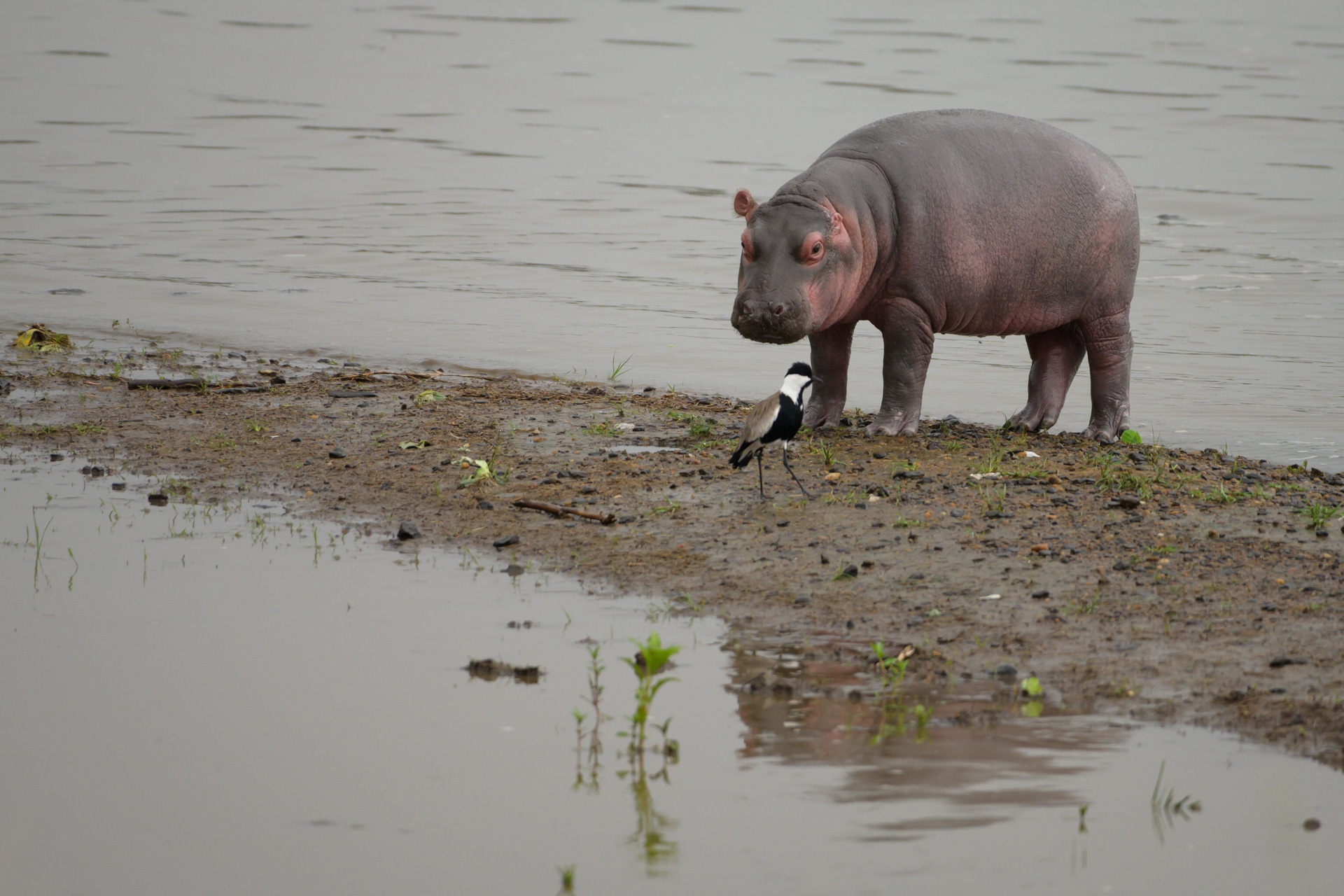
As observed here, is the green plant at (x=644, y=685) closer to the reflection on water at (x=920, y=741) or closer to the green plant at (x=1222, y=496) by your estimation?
the reflection on water at (x=920, y=741)

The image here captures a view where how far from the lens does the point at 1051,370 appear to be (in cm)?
923

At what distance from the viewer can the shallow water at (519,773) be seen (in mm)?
3674

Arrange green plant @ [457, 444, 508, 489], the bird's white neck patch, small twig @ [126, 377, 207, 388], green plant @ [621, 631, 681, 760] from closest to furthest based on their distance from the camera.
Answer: green plant @ [621, 631, 681, 760]
the bird's white neck patch
green plant @ [457, 444, 508, 489]
small twig @ [126, 377, 207, 388]

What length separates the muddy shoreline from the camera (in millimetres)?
4949

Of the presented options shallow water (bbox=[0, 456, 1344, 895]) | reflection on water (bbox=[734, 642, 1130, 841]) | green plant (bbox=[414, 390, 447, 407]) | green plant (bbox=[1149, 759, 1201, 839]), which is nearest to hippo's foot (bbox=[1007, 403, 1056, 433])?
green plant (bbox=[414, 390, 447, 407])

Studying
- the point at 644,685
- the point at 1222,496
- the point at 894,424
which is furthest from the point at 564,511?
the point at 1222,496

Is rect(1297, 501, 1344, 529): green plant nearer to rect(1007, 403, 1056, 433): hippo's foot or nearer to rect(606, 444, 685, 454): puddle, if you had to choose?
rect(1007, 403, 1056, 433): hippo's foot

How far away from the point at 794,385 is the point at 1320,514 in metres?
2.22

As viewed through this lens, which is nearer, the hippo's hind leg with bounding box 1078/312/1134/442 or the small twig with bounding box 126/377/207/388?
the hippo's hind leg with bounding box 1078/312/1134/442

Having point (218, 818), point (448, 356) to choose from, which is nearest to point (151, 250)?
point (448, 356)

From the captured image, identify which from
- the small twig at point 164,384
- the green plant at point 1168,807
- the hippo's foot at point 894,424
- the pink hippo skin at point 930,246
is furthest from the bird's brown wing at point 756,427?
the small twig at point 164,384

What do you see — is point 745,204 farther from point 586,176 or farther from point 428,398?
point 586,176

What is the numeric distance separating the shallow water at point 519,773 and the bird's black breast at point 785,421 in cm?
112

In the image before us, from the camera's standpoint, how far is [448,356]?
11.8 m
